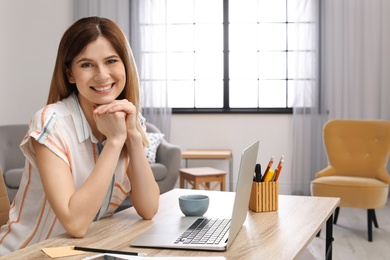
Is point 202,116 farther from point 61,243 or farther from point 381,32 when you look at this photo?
point 61,243

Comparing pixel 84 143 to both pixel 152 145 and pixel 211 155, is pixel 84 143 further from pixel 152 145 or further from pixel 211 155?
pixel 211 155

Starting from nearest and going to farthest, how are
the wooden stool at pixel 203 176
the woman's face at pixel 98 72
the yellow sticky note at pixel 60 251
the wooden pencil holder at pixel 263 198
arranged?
the yellow sticky note at pixel 60 251, the woman's face at pixel 98 72, the wooden pencil holder at pixel 263 198, the wooden stool at pixel 203 176

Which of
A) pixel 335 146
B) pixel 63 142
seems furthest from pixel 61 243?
pixel 335 146

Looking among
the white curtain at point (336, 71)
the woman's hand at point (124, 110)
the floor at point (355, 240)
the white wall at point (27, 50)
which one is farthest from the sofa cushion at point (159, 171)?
the woman's hand at point (124, 110)

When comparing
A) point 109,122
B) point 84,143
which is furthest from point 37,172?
point 109,122

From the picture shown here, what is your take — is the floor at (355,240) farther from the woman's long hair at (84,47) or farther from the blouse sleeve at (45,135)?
the blouse sleeve at (45,135)

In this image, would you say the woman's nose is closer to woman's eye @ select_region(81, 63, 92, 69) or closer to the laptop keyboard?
woman's eye @ select_region(81, 63, 92, 69)

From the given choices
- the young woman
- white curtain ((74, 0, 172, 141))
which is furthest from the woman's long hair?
white curtain ((74, 0, 172, 141))

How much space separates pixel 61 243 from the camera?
1.49 m

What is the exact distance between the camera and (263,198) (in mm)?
1900

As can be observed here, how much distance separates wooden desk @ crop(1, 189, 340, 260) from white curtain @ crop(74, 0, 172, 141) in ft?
13.2

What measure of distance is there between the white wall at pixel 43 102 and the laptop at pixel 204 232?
4.38 metres

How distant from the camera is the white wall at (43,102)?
19.8ft

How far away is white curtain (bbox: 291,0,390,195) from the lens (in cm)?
584
